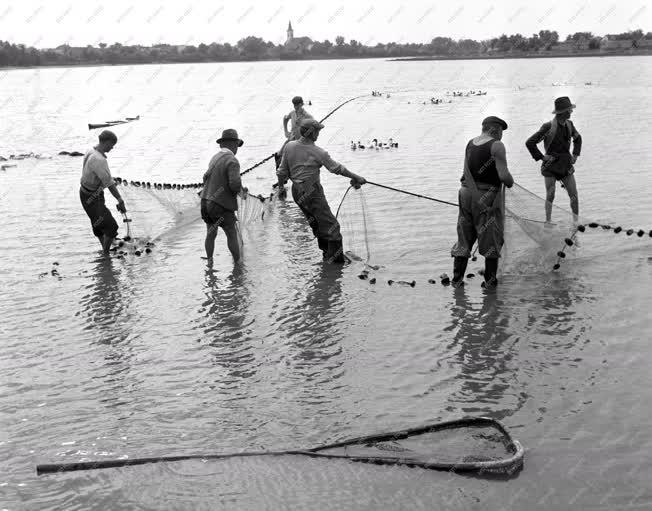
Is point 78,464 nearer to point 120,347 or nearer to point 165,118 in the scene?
point 120,347

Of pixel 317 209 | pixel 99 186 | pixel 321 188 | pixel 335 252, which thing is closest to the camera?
pixel 317 209

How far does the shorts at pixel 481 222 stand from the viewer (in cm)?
797

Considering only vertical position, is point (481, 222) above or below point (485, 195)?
below

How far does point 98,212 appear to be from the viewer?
10281mm

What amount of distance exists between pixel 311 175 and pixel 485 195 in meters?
2.36

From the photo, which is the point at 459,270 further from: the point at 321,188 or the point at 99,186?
the point at 99,186

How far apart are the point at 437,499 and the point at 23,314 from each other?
17.7 feet

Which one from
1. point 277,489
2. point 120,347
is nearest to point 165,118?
point 120,347

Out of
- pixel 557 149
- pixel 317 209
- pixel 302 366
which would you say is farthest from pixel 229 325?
pixel 557 149

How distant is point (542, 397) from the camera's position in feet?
18.8

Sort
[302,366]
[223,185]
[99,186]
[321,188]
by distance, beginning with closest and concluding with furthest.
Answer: [302,366], [223,185], [321,188], [99,186]

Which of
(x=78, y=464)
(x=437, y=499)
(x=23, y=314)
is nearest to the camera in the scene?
(x=437, y=499)

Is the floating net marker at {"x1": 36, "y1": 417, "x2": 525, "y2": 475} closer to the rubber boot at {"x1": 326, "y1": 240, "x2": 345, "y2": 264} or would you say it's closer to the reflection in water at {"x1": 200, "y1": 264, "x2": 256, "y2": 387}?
the reflection in water at {"x1": 200, "y1": 264, "x2": 256, "y2": 387}

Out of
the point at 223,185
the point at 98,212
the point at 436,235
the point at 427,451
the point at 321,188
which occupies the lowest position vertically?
the point at 427,451
